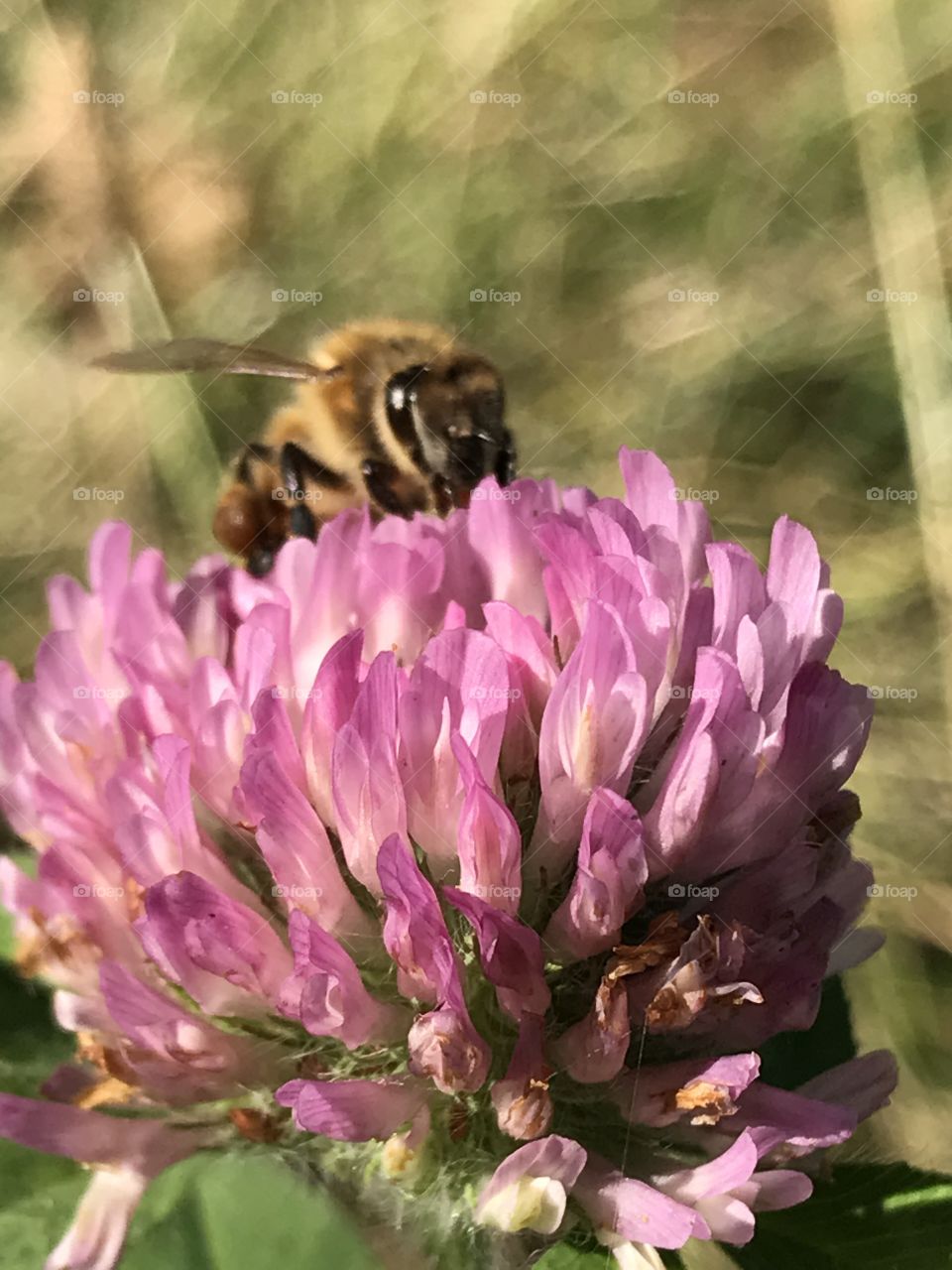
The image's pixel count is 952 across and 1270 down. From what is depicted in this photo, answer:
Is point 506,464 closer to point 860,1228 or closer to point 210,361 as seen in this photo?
point 210,361

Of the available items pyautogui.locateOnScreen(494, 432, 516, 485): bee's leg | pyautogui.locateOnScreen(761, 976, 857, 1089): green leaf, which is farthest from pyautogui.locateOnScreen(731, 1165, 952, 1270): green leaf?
pyautogui.locateOnScreen(494, 432, 516, 485): bee's leg

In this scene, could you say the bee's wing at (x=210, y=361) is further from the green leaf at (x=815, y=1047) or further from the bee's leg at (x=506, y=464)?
the green leaf at (x=815, y=1047)

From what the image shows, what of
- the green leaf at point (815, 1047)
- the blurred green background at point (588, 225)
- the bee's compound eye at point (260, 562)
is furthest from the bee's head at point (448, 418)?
the green leaf at point (815, 1047)

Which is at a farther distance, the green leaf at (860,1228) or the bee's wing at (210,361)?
the bee's wing at (210,361)

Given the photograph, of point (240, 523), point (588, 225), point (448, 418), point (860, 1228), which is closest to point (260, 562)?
point (240, 523)

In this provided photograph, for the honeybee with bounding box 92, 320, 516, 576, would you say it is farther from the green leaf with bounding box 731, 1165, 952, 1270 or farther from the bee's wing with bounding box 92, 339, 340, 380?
→ the green leaf with bounding box 731, 1165, 952, 1270

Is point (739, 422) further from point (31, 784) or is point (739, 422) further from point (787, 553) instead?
point (31, 784)
